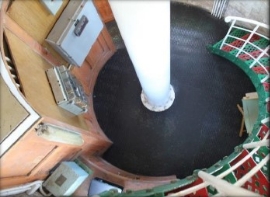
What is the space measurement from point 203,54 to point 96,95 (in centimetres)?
227

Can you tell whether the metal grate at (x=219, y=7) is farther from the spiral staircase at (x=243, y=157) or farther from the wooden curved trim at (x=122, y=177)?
the wooden curved trim at (x=122, y=177)

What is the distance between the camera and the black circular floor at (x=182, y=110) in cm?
635

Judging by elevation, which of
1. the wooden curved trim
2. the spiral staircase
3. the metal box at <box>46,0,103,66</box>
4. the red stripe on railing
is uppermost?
the metal box at <box>46,0,103,66</box>

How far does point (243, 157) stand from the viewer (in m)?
4.56

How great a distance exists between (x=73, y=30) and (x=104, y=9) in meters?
1.98

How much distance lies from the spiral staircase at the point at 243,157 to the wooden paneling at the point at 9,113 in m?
1.40

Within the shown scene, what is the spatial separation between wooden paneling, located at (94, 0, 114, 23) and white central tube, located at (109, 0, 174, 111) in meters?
2.10

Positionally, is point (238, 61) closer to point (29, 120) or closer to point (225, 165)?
point (225, 165)


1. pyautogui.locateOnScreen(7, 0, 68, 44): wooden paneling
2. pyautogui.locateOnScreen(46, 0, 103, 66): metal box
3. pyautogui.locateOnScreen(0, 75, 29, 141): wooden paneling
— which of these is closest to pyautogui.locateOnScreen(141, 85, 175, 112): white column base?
pyautogui.locateOnScreen(46, 0, 103, 66): metal box

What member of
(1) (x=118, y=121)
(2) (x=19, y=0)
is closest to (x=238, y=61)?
(1) (x=118, y=121)

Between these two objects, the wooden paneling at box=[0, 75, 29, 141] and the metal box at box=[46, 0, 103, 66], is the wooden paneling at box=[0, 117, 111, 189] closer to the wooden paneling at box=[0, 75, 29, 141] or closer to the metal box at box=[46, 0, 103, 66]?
the wooden paneling at box=[0, 75, 29, 141]

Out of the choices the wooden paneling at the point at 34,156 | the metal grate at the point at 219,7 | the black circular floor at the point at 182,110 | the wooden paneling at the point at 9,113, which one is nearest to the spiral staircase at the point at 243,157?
the black circular floor at the point at 182,110

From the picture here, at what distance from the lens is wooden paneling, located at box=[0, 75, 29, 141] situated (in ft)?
12.7

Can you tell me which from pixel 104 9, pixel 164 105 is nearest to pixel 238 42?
pixel 164 105
